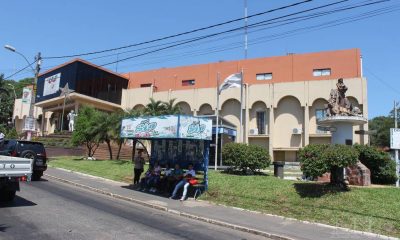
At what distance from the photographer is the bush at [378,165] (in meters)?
16.4

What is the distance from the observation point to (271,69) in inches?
1625

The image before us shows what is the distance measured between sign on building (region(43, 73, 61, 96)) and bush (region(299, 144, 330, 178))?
136 feet

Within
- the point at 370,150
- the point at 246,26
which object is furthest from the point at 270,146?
the point at 246,26

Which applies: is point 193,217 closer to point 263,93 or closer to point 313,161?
point 313,161

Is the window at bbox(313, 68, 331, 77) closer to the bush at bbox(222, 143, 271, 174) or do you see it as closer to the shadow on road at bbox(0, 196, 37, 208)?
the bush at bbox(222, 143, 271, 174)

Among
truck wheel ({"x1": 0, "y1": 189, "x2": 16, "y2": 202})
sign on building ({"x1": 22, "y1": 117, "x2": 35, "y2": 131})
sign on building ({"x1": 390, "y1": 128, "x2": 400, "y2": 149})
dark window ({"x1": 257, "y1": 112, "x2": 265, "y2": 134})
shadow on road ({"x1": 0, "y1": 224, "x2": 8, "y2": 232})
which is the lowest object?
shadow on road ({"x1": 0, "y1": 224, "x2": 8, "y2": 232})

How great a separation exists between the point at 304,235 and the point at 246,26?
26.9 feet

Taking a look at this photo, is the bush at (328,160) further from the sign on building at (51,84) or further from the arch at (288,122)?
the sign on building at (51,84)

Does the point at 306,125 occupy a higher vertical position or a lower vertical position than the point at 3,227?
higher

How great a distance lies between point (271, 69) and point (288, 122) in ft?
21.4

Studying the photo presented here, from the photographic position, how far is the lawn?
10.8 meters

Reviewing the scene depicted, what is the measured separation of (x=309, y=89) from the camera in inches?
1441

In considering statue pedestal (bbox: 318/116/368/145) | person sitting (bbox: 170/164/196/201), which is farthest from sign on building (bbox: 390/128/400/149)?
person sitting (bbox: 170/164/196/201)

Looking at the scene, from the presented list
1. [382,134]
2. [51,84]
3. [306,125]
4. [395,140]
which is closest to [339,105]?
[395,140]
